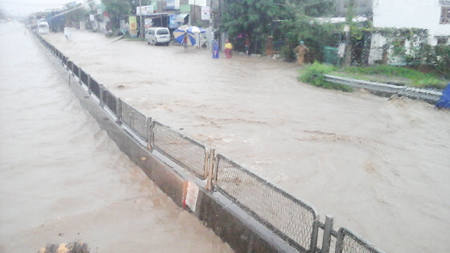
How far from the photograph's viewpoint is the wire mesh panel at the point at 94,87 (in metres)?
9.21

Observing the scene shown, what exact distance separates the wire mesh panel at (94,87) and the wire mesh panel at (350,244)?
24.4 feet

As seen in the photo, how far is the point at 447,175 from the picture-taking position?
21.8 feet

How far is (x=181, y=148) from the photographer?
504 centimetres

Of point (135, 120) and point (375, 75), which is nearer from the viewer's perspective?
point (135, 120)

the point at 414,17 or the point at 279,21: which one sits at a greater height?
the point at 414,17

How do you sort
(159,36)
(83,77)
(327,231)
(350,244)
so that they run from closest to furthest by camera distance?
(350,244) < (327,231) < (83,77) < (159,36)

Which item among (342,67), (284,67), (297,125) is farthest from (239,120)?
(284,67)

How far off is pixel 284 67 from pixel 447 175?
15017 millimetres

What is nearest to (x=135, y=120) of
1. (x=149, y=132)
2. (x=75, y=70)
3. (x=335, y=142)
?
(x=149, y=132)

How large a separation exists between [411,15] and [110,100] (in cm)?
1689

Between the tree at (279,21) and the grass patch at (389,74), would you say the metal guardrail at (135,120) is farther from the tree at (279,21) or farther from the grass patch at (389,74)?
the tree at (279,21)

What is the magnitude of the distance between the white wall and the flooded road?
7005mm

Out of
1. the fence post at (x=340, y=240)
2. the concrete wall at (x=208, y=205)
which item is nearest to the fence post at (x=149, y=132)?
the concrete wall at (x=208, y=205)

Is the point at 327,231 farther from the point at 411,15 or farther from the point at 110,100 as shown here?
the point at 411,15
